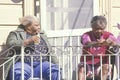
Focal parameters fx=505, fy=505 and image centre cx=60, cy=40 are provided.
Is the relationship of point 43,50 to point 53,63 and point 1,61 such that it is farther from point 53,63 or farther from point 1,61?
point 1,61

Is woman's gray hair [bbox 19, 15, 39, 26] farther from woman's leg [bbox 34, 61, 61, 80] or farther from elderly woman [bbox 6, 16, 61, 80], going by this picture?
woman's leg [bbox 34, 61, 61, 80]

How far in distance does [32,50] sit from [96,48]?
850mm

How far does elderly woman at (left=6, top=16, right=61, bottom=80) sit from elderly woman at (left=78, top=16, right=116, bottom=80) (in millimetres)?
404

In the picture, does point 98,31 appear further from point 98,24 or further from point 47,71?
point 47,71

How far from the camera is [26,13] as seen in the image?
727cm

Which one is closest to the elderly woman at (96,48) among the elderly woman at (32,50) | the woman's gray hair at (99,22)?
the woman's gray hair at (99,22)

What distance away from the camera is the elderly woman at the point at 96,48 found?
21.3 feet

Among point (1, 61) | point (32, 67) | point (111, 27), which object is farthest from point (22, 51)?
point (111, 27)

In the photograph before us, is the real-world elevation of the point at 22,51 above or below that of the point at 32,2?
below

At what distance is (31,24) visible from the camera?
6.75 metres

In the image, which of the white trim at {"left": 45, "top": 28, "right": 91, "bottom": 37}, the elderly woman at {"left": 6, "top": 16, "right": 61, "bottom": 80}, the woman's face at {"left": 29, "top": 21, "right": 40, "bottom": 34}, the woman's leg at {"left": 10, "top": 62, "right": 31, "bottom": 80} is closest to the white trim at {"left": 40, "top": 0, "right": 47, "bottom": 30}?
the white trim at {"left": 45, "top": 28, "right": 91, "bottom": 37}

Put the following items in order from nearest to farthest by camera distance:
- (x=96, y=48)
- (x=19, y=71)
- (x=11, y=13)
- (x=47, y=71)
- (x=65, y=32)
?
(x=19, y=71) < (x=47, y=71) < (x=96, y=48) < (x=11, y=13) < (x=65, y=32)

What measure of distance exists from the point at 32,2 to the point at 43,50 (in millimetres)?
949

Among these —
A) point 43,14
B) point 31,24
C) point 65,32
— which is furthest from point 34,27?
point 65,32
